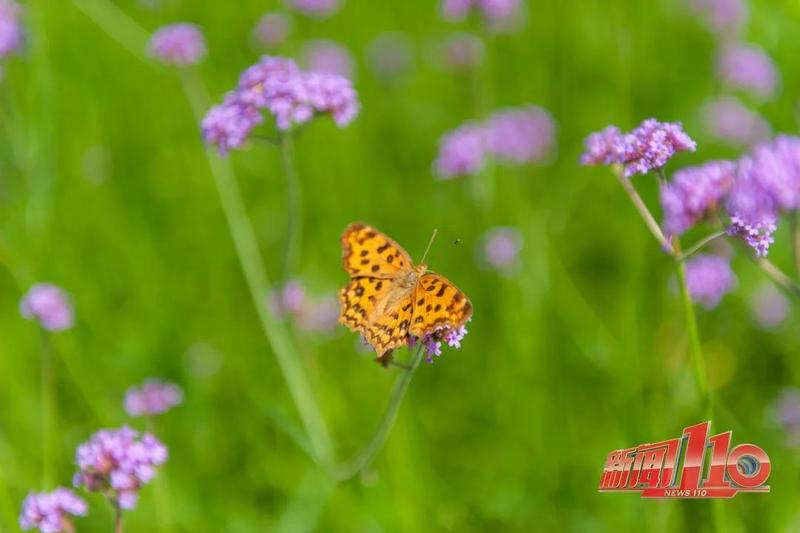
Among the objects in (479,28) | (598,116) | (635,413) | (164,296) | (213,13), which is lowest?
(635,413)

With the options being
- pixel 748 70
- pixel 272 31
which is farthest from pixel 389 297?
pixel 748 70

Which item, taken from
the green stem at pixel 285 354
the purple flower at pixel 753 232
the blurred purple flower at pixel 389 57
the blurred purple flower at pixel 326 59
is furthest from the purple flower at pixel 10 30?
the purple flower at pixel 753 232

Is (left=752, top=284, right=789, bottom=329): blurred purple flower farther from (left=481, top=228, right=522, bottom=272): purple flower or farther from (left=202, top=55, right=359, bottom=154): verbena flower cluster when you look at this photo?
(left=202, top=55, right=359, bottom=154): verbena flower cluster

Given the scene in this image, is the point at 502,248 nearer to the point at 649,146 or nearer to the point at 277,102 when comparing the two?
the point at 277,102

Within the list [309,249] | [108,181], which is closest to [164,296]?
[309,249]

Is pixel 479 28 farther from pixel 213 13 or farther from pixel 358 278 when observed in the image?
pixel 213 13

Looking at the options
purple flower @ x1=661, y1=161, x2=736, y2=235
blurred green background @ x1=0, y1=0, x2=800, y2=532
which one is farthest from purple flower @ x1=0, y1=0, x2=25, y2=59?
purple flower @ x1=661, y1=161, x2=736, y2=235
